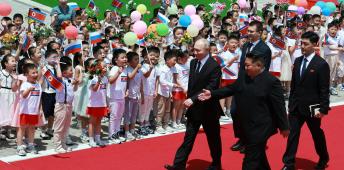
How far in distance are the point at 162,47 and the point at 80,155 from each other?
381 centimetres

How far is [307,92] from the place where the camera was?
26.3ft

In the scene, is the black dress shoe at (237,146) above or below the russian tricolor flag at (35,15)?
below

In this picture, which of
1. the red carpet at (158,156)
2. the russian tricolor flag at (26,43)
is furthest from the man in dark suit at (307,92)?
the russian tricolor flag at (26,43)

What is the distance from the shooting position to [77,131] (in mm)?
10297

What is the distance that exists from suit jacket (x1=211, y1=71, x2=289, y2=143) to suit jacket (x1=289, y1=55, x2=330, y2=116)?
1196mm

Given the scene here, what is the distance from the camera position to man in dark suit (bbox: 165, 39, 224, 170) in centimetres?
785

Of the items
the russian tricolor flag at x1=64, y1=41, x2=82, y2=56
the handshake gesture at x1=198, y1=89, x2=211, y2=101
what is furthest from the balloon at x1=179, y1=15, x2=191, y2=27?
the handshake gesture at x1=198, y1=89, x2=211, y2=101

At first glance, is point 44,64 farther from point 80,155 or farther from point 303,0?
point 303,0

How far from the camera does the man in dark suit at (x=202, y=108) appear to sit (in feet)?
25.7

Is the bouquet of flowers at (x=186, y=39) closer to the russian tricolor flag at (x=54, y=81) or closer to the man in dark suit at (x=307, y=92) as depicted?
the russian tricolor flag at (x=54, y=81)

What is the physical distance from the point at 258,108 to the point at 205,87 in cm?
124

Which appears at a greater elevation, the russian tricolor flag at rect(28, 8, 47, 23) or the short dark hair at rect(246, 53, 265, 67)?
the russian tricolor flag at rect(28, 8, 47, 23)

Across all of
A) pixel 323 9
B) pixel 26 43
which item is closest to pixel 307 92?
pixel 26 43

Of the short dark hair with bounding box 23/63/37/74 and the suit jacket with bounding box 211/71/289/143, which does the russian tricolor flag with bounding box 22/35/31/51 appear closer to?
the short dark hair with bounding box 23/63/37/74
